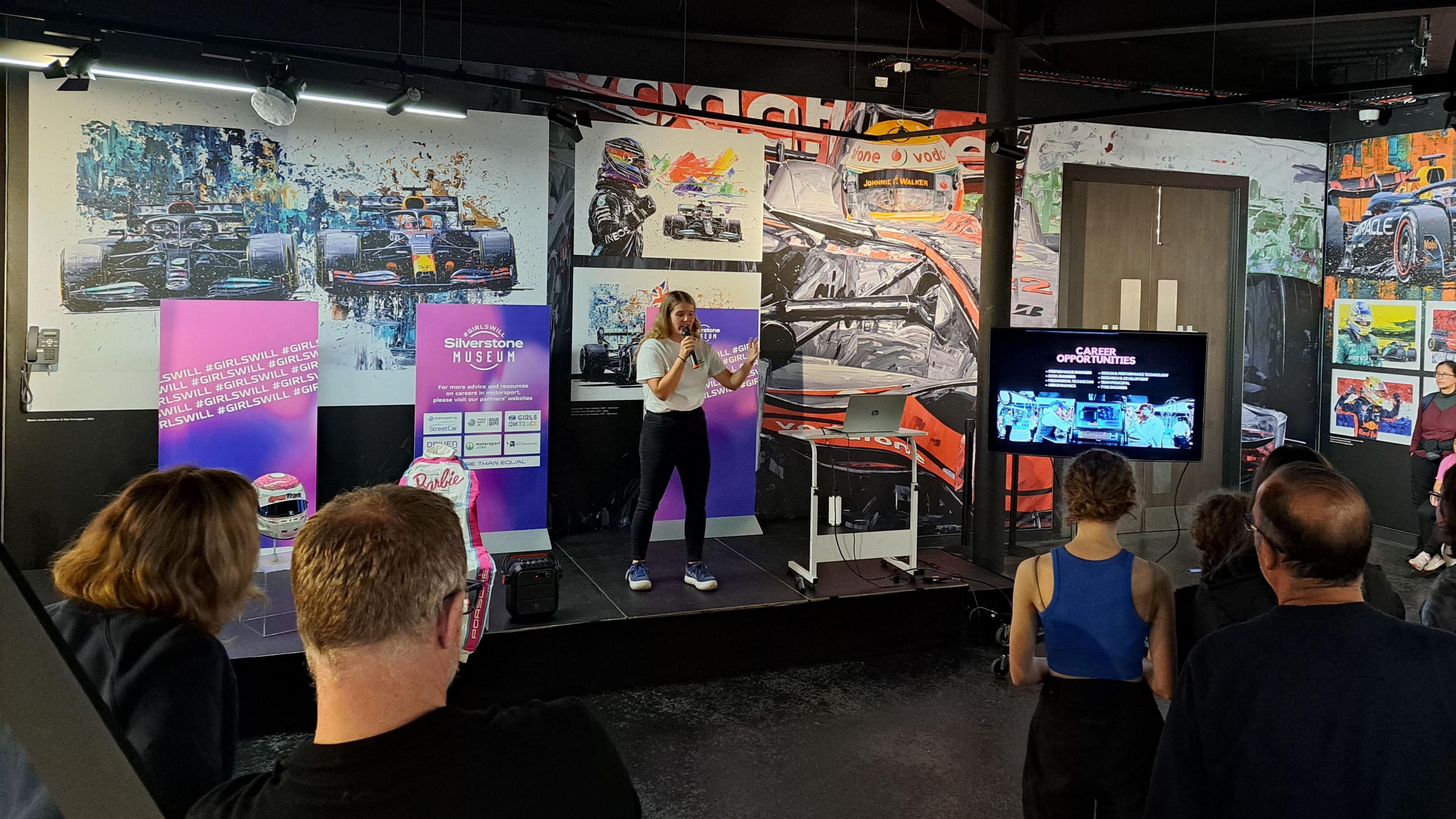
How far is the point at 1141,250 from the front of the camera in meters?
8.42

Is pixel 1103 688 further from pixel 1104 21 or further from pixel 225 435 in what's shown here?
pixel 1104 21

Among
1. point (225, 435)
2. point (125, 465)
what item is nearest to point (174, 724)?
point (225, 435)

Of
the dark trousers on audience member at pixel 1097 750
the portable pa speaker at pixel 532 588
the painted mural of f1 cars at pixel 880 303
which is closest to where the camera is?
the dark trousers on audience member at pixel 1097 750

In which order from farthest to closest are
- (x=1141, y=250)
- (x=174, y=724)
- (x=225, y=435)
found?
(x=1141, y=250) < (x=225, y=435) < (x=174, y=724)

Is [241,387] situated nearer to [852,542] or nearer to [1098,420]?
[852,542]

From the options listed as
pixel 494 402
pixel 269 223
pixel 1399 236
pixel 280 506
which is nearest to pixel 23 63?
pixel 269 223

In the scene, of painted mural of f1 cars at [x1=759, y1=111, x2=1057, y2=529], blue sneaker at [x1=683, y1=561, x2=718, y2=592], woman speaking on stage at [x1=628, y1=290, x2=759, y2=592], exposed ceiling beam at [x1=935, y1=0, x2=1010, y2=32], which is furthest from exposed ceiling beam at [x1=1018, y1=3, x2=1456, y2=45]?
blue sneaker at [x1=683, y1=561, x2=718, y2=592]

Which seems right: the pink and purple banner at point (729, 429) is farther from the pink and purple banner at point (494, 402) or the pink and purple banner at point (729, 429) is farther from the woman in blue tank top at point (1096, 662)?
the woman in blue tank top at point (1096, 662)

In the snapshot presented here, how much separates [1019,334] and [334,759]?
5.33 meters

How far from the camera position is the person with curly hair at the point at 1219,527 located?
2555 mm

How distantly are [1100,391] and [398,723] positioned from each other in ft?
17.4

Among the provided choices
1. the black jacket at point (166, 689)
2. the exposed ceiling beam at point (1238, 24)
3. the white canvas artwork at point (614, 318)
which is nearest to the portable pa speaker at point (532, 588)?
the white canvas artwork at point (614, 318)

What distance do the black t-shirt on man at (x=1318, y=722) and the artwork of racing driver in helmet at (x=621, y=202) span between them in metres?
5.63

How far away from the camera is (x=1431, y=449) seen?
7293 millimetres
